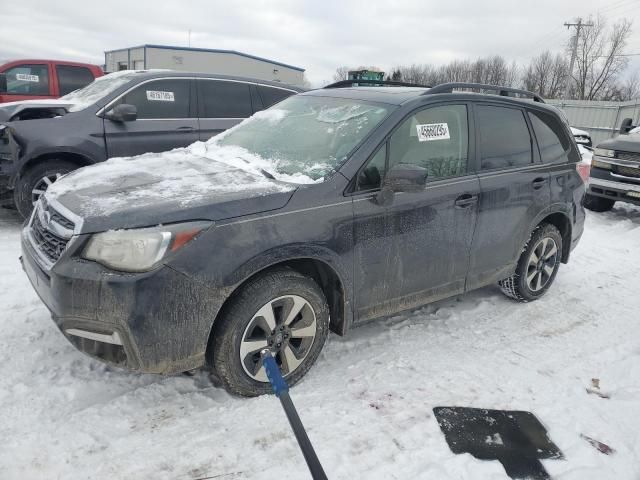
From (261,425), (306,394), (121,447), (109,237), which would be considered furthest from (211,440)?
(109,237)

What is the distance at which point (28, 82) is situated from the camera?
967 cm

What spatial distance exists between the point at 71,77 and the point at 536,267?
31.3ft

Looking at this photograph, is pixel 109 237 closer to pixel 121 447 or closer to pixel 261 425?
pixel 121 447

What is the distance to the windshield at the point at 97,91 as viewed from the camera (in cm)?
591

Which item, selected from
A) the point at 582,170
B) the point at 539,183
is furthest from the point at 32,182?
the point at 582,170

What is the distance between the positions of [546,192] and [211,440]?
338 cm

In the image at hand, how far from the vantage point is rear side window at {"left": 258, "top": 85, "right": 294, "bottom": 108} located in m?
7.04

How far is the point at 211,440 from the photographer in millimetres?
2535

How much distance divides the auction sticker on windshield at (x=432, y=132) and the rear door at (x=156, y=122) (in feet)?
12.3

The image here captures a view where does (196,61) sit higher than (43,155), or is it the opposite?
(196,61)

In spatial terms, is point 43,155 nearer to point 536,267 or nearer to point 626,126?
point 536,267

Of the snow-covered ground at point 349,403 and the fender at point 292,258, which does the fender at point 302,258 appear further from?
the snow-covered ground at point 349,403

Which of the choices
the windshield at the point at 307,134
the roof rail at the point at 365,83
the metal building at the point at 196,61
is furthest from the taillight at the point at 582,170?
the metal building at the point at 196,61

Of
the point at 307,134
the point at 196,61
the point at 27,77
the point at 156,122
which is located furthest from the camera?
the point at 196,61
